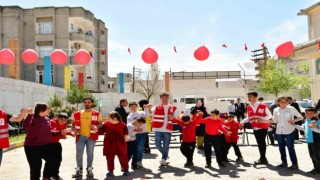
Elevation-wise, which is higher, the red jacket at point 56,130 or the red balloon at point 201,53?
the red balloon at point 201,53

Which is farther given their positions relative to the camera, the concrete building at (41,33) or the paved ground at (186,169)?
the concrete building at (41,33)

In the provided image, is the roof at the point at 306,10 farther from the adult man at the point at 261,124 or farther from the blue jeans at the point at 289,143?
the blue jeans at the point at 289,143

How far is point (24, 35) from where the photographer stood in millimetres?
40094

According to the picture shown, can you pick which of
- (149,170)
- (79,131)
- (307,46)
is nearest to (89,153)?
(79,131)

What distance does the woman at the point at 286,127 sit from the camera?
7.96 m

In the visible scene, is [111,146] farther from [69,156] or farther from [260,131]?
[69,156]

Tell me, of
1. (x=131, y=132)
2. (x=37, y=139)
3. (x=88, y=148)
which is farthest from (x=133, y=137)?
(x=37, y=139)

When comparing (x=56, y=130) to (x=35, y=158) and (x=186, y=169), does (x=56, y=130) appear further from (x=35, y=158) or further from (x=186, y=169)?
(x=186, y=169)

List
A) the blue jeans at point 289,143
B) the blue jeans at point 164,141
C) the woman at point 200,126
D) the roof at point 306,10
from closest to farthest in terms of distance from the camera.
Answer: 1. the blue jeans at point 289,143
2. the blue jeans at point 164,141
3. the woman at point 200,126
4. the roof at point 306,10

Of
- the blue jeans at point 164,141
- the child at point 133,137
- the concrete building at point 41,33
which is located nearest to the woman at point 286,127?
the blue jeans at point 164,141

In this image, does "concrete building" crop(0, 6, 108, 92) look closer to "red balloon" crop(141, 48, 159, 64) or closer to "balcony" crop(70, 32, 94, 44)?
"balcony" crop(70, 32, 94, 44)

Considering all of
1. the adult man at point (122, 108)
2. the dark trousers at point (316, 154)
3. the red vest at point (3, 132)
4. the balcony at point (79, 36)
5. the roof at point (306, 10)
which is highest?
the balcony at point (79, 36)

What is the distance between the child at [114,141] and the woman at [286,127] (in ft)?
11.8

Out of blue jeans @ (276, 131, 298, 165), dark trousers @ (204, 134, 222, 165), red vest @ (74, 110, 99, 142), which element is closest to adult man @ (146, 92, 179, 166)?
dark trousers @ (204, 134, 222, 165)
